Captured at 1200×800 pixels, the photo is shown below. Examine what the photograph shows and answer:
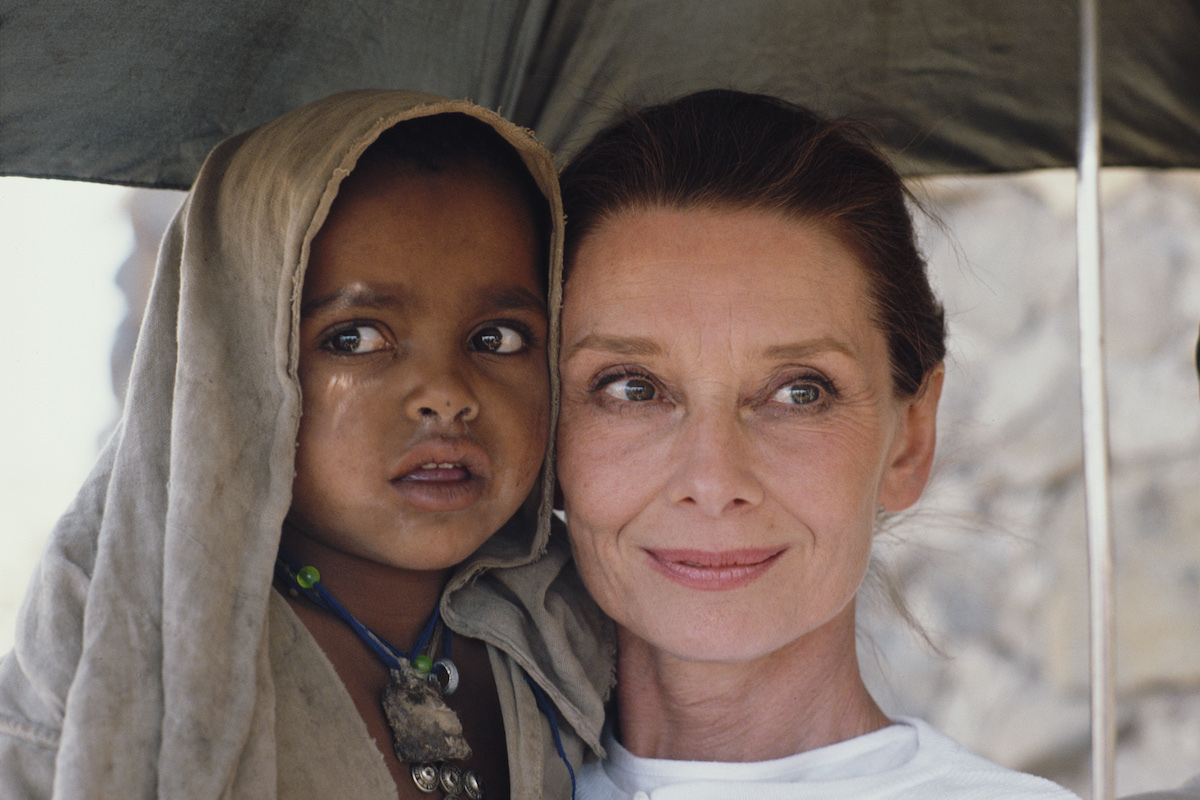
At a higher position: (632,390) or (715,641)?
(632,390)

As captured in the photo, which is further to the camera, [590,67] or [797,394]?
[590,67]

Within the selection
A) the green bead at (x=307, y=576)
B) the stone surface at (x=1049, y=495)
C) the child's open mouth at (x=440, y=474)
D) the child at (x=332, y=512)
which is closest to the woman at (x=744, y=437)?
the child at (x=332, y=512)

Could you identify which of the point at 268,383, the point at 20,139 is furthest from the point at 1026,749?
the point at 20,139

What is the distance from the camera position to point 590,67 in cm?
253

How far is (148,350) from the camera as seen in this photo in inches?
65.6

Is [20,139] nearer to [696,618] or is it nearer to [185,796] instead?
[185,796]

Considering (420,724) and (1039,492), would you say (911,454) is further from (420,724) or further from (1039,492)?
(1039,492)

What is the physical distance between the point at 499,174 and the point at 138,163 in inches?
32.1

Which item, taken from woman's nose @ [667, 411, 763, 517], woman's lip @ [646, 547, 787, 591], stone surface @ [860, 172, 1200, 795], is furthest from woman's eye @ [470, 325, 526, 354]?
stone surface @ [860, 172, 1200, 795]

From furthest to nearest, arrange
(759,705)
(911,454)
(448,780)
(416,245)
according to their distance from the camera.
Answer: (911,454)
(759,705)
(416,245)
(448,780)

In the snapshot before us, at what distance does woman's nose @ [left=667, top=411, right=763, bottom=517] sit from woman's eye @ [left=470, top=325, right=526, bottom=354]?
33cm

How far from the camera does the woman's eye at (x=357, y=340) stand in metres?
1.76

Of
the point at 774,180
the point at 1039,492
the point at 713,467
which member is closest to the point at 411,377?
the point at 713,467

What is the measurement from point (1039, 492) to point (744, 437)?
2567 mm
